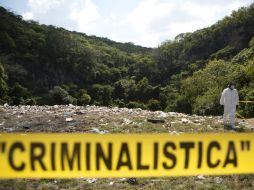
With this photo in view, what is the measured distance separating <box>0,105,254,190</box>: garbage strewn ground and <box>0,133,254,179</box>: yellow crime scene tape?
3.56 m

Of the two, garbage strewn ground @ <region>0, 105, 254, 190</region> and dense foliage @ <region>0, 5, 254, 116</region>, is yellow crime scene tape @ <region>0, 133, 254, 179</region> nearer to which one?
garbage strewn ground @ <region>0, 105, 254, 190</region>

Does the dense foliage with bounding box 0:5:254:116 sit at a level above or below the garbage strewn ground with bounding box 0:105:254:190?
above

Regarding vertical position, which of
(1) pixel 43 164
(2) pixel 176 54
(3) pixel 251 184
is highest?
(2) pixel 176 54

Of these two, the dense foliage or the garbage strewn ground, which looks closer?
the garbage strewn ground

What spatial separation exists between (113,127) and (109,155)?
8.79 metres

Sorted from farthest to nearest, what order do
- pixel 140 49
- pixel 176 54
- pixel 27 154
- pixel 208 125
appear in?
pixel 140 49
pixel 176 54
pixel 208 125
pixel 27 154

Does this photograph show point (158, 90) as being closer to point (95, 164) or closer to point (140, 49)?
point (140, 49)

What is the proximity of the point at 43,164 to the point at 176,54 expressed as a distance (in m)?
98.4

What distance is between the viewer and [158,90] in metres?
95.4

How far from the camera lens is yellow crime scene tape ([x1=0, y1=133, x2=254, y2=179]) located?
517 cm

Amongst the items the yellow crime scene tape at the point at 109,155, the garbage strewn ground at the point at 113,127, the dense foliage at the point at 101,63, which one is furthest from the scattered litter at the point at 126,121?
the dense foliage at the point at 101,63

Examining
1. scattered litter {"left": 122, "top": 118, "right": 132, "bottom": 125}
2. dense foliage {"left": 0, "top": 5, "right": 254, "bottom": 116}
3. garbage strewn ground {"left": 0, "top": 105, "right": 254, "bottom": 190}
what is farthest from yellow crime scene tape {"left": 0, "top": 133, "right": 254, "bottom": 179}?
dense foliage {"left": 0, "top": 5, "right": 254, "bottom": 116}

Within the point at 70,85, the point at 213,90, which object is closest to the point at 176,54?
the point at 70,85

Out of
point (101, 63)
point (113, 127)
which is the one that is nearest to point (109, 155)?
point (113, 127)
